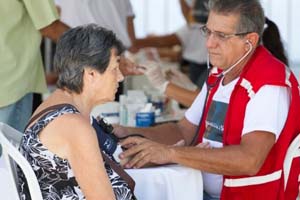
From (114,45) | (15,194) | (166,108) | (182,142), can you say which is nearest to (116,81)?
(114,45)

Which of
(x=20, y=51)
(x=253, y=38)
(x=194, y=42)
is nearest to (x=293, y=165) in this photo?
(x=253, y=38)

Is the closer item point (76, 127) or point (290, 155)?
point (76, 127)

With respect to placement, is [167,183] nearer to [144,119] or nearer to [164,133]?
[164,133]

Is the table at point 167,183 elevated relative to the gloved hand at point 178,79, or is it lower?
elevated

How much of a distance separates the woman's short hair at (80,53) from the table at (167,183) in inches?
14.9

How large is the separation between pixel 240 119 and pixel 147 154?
34 cm

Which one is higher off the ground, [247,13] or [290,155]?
[247,13]

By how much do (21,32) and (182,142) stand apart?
0.84 meters

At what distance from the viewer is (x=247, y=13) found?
2.38 metres

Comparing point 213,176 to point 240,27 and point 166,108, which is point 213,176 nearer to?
point 240,27

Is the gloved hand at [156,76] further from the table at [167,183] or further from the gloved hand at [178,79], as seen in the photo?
the table at [167,183]

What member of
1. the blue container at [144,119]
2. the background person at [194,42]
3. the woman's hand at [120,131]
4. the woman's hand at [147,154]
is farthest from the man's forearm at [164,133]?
the background person at [194,42]

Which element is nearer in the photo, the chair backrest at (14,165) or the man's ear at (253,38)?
the chair backrest at (14,165)

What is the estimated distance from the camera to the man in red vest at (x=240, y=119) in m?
2.23
